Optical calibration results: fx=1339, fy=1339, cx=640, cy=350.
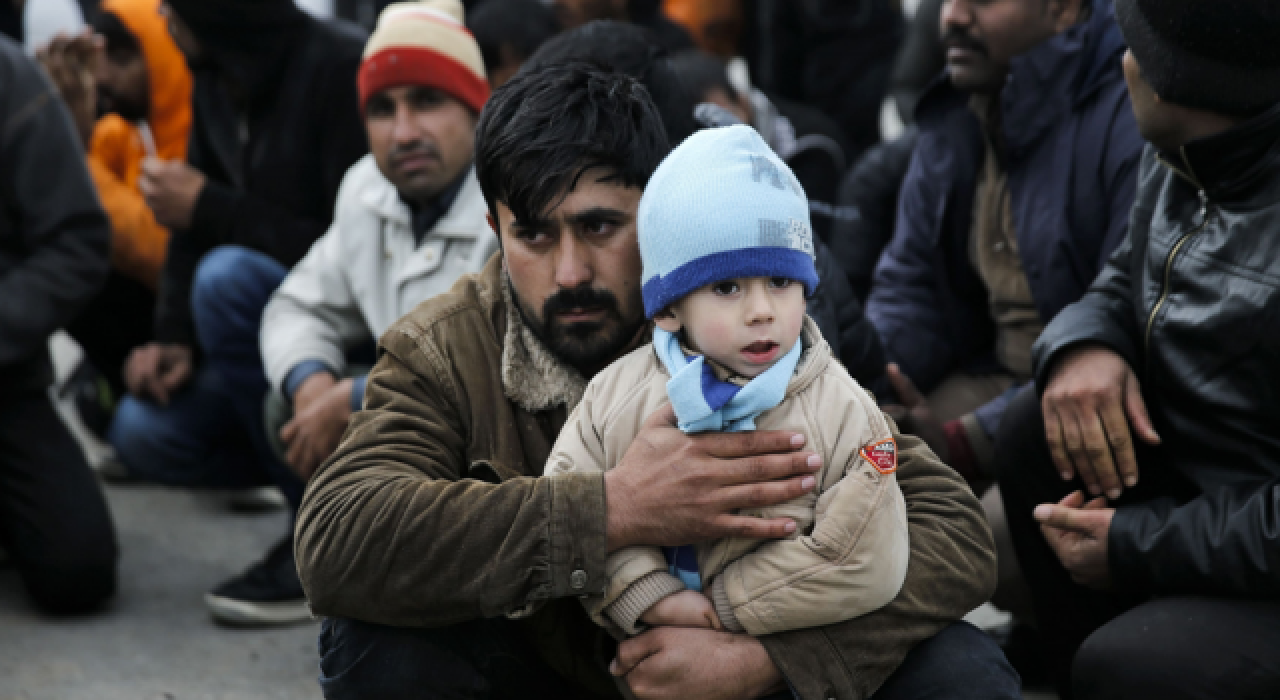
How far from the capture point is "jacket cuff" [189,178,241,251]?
4.20 meters

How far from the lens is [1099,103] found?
127 inches

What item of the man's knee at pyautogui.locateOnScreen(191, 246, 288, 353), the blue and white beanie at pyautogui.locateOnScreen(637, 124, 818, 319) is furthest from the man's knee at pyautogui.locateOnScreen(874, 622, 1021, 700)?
the man's knee at pyautogui.locateOnScreen(191, 246, 288, 353)

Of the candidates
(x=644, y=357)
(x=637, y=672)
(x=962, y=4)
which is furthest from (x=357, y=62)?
(x=637, y=672)

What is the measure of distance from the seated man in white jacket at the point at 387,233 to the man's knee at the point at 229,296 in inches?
11.5

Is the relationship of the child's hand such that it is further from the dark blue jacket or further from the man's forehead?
the dark blue jacket

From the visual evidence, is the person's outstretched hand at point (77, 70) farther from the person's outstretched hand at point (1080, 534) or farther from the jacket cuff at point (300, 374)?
the person's outstretched hand at point (1080, 534)

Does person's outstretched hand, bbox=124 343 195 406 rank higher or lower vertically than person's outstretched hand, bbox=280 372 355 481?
lower

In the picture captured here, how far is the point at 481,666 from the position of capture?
7.26ft

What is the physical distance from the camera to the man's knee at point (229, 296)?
150 inches

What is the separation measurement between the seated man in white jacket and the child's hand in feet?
4.71

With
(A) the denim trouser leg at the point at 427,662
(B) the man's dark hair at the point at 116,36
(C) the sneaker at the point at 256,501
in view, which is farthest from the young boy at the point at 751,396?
(B) the man's dark hair at the point at 116,36

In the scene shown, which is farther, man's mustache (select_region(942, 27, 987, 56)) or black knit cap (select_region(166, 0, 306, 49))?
black knit cap (select_region(166, 0, 306, 49))

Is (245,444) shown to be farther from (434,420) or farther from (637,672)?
(637,672)

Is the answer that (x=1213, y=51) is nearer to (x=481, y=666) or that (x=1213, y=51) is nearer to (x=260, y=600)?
(x=481, y=666)
